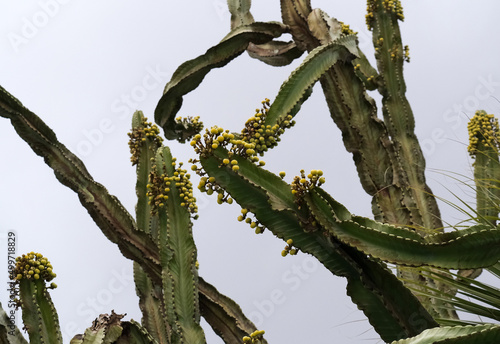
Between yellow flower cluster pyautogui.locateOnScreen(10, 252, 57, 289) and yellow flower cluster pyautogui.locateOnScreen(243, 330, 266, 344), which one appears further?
yellow flower cluster pyautogui.locateOnScreen(10, 252, 57, 289)

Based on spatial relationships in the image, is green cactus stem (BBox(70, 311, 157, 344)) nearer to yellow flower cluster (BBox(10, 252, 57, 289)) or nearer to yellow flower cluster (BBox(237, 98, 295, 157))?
yellow flower cluster (BBox(10, 252, 57, 289))

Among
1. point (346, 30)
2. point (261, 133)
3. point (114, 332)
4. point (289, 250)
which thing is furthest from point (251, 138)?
point (346, 30)

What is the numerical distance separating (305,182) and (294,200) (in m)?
0.09

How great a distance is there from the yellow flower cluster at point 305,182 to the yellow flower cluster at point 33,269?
1461mm

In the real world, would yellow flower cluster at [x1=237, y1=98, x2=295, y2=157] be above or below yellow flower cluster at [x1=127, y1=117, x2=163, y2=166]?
below

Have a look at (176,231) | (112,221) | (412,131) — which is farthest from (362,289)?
(412,131)

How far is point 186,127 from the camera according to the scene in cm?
396

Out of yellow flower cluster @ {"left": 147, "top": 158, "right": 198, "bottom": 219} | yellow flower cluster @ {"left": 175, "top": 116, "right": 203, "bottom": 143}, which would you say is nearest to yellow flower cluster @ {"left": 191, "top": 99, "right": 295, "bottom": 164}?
yellow flower cluster @ {"left": 147, "top": 158, "right": 198, "bottom": 219}

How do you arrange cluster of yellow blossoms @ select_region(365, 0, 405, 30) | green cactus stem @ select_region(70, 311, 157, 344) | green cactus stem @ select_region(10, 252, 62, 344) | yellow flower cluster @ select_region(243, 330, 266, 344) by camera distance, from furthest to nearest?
cluster of yellow blossoms @ select_region(365, 0, 405, 30), green cactus stem @ select_region(10, 252, 62, 344), green cactus stem @ select_region(70, 311, 157, 344), yellow flower cluster @ select_region(243, 330, 266, 344)

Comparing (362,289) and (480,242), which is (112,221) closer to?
(362,289)

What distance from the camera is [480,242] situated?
1.96 metres

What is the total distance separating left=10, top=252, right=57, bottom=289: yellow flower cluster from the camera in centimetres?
306

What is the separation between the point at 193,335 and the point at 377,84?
257 centimetres

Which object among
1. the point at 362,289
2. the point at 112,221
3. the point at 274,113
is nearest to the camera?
the point at 362,289
